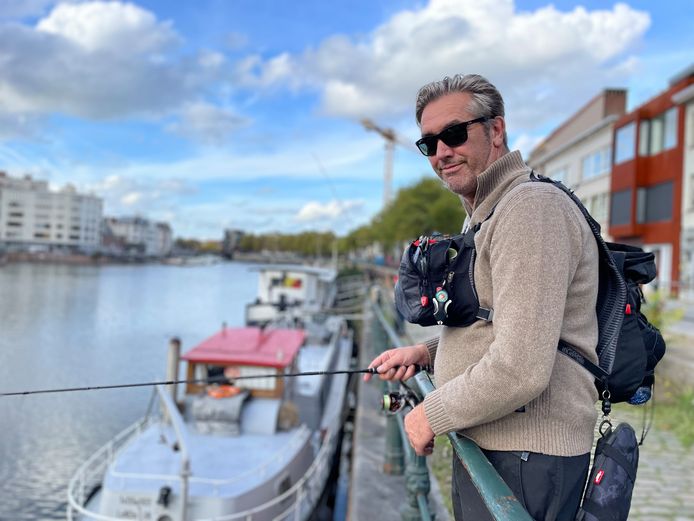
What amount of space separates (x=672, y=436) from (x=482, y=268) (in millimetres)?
6926

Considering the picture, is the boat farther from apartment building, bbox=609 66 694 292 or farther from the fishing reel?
apartment building, bbox=609 66 694 292

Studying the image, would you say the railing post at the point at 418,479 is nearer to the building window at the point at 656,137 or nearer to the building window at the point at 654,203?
the building window at the point at 654,203

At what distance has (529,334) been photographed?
1350 millimetres

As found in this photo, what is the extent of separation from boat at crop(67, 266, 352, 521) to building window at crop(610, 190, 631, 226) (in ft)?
76.2

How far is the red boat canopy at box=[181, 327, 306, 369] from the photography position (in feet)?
36.5

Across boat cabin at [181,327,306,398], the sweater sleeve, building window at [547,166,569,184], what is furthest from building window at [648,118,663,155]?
the sweater sleeve

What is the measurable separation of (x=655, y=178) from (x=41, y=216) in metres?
131

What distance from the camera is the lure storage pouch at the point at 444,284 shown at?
5.23ft

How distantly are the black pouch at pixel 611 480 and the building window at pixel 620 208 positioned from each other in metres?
32.8

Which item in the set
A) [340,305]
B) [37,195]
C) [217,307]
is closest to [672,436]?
[340,305]

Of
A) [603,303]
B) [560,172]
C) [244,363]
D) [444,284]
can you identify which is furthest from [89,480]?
[560,172]

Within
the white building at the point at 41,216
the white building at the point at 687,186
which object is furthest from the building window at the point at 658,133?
the white building at the point at 41,216

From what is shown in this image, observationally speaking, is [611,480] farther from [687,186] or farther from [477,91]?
[687,186]

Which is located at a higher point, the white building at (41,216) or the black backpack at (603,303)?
the white building at (41,216)
